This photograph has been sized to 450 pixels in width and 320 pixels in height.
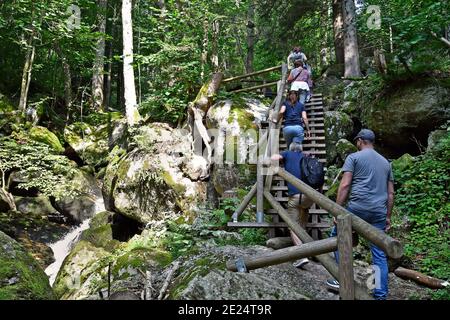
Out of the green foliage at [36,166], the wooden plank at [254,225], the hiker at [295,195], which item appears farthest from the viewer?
the green foliage at [36,166]

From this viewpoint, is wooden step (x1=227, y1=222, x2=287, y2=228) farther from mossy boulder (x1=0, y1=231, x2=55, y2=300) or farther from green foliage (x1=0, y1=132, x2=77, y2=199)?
green foliage (x1=0, y1=132, x2=77, y2=199)

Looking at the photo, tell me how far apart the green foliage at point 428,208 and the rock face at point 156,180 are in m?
5.31

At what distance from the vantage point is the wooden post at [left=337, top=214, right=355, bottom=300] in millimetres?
2801

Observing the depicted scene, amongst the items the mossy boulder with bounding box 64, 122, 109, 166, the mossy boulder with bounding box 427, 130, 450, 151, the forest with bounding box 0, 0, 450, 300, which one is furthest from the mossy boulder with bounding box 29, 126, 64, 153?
the mossy boulder with bounding box 427, 130, 450, 151

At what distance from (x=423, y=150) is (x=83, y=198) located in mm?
11267

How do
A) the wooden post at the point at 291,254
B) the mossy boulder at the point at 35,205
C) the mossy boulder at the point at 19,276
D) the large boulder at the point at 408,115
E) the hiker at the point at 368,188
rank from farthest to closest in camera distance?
1. the mossy boulder at the point at 35,205
2. the large boulder at the point at 408,115
3. the hiker at the point at 368,188
4. the mossy boulder at the point at 19,276
5. the wooden post at the point at 291,254

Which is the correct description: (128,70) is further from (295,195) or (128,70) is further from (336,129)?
(295,195)

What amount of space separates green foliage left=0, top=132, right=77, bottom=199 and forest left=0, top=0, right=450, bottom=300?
8cm

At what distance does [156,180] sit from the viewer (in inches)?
399

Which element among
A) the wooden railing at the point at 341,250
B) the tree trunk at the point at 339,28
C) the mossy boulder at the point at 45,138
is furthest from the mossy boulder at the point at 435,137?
the mossy boulder at the point at 45,138

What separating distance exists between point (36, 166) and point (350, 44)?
12130 mm

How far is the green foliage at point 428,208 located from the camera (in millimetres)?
5391

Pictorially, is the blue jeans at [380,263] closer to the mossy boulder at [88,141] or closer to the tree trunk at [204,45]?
the tree trunk at [204,45]
